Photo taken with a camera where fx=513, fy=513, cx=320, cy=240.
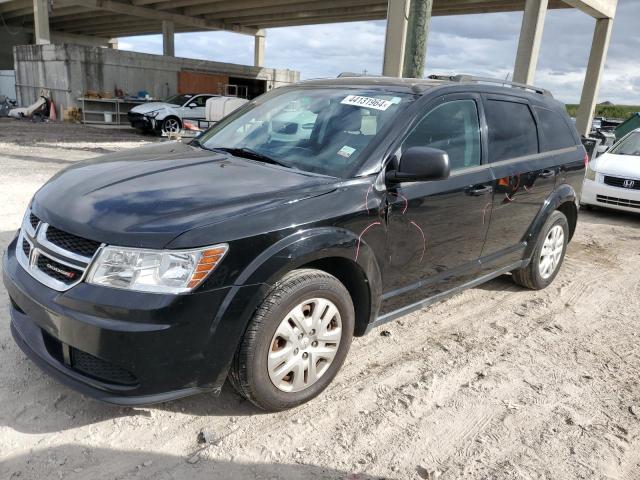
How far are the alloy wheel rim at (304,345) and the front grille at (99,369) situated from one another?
0.68 meters

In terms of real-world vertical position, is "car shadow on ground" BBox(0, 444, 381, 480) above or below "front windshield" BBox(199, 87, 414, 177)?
A: below

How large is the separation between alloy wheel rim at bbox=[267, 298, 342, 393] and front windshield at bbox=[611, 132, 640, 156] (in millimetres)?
8590

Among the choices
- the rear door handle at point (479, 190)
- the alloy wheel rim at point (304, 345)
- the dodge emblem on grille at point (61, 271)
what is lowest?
the alloy wheel rim at point (304, 345)

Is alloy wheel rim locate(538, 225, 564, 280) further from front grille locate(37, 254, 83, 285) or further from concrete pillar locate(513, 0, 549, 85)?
concrete pillar locate(513, 0, 549, 85)

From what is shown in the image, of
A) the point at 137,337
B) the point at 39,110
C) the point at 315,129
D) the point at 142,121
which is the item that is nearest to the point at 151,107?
the point at 142,121

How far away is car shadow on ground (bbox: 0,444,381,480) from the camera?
231 cm

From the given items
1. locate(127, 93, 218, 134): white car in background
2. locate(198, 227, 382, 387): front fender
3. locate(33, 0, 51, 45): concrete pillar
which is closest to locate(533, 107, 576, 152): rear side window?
locate(198, 227, 382, 387): front fender

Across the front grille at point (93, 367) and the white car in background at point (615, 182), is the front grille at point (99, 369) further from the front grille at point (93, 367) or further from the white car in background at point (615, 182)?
Answer: the white car in background at point (615, 182)

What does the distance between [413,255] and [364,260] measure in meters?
0.53

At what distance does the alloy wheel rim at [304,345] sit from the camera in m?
2.65

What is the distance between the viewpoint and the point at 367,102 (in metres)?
3.42

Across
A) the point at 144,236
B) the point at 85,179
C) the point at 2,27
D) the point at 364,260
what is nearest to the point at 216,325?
the point at 144,236

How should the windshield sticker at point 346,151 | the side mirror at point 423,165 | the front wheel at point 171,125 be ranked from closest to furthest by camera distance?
the side mirror at point 423,165 → the windshield sticker at point 346,151 → the front wheel at point 171,125

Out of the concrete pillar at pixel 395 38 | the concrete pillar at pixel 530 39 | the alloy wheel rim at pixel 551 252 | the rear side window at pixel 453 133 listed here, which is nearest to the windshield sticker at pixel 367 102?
the rear side window at pixel 453 133
